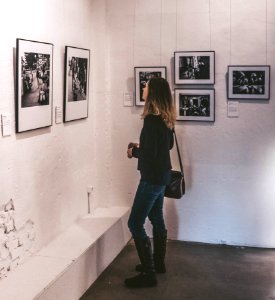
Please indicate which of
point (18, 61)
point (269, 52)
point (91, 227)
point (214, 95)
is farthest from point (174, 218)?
point (18, 61)

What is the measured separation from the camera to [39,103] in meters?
3.30

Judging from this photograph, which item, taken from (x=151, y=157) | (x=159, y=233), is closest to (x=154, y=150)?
(x=151, y=157)

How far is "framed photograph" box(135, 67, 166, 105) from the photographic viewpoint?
4.35 meters

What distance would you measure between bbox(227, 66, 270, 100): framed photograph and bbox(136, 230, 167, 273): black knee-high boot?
142 cm

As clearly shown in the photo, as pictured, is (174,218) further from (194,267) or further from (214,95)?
(214,95)

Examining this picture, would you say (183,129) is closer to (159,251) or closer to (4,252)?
(159,251)

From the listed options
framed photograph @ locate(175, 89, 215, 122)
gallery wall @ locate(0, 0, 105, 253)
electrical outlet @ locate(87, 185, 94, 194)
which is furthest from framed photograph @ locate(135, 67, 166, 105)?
electrical outlet @ locate(87, 185, 94, 194)

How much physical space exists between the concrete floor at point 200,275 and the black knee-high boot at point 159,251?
8 cm

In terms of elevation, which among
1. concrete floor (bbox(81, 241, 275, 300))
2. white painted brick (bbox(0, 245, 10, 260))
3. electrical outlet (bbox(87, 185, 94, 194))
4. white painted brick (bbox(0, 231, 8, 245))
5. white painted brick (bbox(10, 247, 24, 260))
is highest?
electrical outlet (bbox(87, 185, 94, 194))

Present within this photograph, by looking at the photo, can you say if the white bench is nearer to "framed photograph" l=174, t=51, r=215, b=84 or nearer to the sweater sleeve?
the sweater sleeve

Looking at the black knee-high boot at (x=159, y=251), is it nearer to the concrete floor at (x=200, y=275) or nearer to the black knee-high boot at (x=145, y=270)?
the concrete floor at (x=200, y=275)

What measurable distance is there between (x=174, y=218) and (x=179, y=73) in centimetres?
139

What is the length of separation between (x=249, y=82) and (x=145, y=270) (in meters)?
1.87

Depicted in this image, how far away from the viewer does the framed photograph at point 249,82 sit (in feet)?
13.5
